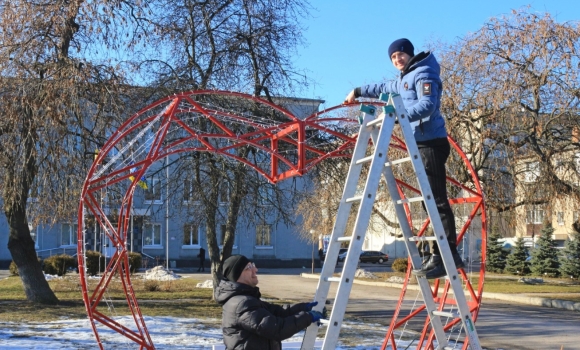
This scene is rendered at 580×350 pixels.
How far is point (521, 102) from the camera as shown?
19641 millimetres

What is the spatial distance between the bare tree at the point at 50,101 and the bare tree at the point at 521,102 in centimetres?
1048

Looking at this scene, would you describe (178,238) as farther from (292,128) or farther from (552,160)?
(292,128)

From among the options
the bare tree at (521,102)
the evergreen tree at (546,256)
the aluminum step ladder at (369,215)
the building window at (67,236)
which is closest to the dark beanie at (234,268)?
the aluminum step ladder at (369,215)

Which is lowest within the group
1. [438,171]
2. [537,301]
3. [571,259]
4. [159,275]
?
[537,301]

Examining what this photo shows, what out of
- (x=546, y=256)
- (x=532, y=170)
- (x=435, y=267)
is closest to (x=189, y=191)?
(x=532, y=170)

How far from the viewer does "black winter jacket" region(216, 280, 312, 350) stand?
4301 mm

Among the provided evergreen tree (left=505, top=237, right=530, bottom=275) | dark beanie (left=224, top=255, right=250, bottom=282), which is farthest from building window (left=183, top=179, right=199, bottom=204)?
evergreen tree (left=505, top=237, right=530, bottom=275)

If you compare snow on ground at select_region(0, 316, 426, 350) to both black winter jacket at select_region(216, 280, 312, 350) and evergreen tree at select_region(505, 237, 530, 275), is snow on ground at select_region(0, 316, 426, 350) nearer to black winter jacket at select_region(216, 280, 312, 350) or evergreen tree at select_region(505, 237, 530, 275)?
black winter jacket at select_region(216, 280, 312, 350)

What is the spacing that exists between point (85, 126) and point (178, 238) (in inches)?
1236

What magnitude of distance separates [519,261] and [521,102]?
1960 cm

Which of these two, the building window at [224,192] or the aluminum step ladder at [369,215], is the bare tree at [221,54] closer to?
the building window at [224,192]

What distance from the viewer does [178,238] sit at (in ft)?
145

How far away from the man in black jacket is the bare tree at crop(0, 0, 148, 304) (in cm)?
812

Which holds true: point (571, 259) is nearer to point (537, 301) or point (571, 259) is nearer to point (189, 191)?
point (537, 301)
